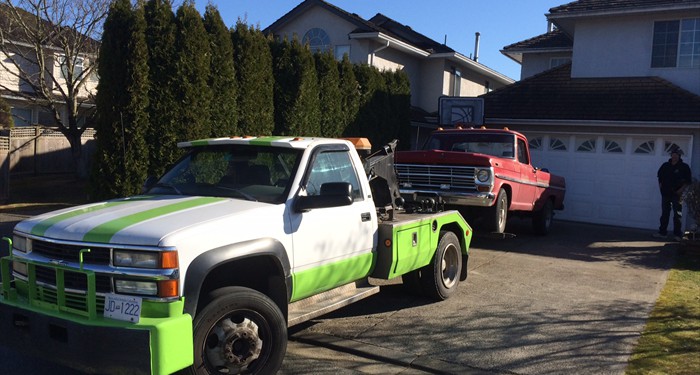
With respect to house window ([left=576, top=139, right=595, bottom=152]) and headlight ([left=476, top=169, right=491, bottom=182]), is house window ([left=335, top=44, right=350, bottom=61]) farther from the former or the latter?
headlight ([left=476, top=169, right=491, bottom=182])

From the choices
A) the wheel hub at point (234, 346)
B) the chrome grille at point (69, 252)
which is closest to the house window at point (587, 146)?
the wheel hub at point (234, 346)

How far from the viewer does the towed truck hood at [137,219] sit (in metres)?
3.97

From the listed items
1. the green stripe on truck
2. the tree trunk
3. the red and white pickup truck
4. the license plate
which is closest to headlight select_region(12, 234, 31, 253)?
the green stripe on truck

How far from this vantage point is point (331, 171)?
559 cm

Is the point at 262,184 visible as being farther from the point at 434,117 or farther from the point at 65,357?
the point at 434,117

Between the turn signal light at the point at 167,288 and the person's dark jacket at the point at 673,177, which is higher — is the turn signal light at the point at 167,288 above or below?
below

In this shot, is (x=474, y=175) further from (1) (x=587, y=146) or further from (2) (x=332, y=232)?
(1) (x=587, y=146)

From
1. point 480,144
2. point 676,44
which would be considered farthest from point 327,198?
point 676,44

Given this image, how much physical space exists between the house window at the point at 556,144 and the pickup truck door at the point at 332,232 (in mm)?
11800

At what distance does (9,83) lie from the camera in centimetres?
2803

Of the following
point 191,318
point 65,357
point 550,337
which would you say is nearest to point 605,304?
point 550,337

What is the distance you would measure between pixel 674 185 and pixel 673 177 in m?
0.18

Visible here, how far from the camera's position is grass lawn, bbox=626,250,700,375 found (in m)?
5.35

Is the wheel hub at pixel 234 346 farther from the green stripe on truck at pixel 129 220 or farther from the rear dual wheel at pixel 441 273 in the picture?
the rear dual wheel at pixel 441 273
